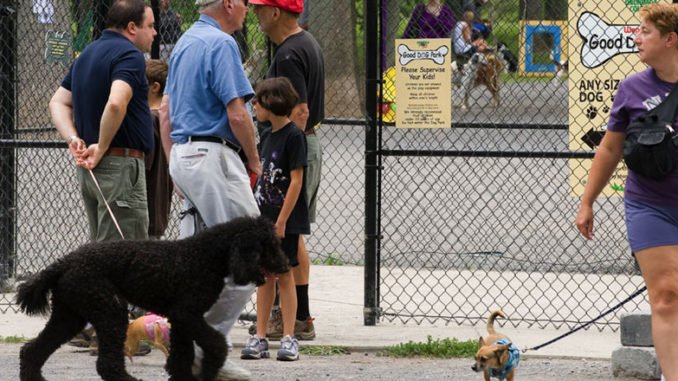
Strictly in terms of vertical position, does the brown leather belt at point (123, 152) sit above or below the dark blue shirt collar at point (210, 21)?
below

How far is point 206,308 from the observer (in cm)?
540

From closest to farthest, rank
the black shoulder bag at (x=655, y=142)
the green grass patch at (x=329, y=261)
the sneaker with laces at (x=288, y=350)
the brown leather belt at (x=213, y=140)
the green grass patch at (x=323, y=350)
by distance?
the black shoulder bag at (x=655, y=142) → the brown leather belt at (x=213, y=140) → the sneaker with laces at (x=288, y=350) → the green grass patch at (x=323, y=350) → the green grass patch at (x=329, y=261)

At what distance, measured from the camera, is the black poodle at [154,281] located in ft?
17.5

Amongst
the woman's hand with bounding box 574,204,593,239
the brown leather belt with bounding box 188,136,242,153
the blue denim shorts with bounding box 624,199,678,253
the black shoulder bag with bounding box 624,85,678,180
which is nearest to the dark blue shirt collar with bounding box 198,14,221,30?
the brown leather belt with bounding box 188,136,242,153

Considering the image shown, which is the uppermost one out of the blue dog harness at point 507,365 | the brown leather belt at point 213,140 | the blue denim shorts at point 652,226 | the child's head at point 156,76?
the child's head at point 156,76

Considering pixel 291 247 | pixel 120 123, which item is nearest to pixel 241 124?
pixel 120 123

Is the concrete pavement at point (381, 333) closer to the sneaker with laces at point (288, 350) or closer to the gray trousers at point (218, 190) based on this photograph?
the sneaker with laces at point (288, 350)

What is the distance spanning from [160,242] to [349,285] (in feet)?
11.4

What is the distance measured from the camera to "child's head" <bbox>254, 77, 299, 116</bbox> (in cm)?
647

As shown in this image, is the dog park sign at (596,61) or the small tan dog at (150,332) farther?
the dog park sign at (596,61)

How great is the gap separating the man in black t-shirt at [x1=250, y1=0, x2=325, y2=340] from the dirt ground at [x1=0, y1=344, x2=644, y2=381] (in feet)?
1.54

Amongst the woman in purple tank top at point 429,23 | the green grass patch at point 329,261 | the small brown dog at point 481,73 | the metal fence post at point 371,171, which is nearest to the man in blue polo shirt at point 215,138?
the metal fence post at point 371,171

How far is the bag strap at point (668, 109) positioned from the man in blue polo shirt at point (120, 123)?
2641 millimetres

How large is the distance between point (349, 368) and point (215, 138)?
4.90 ft
